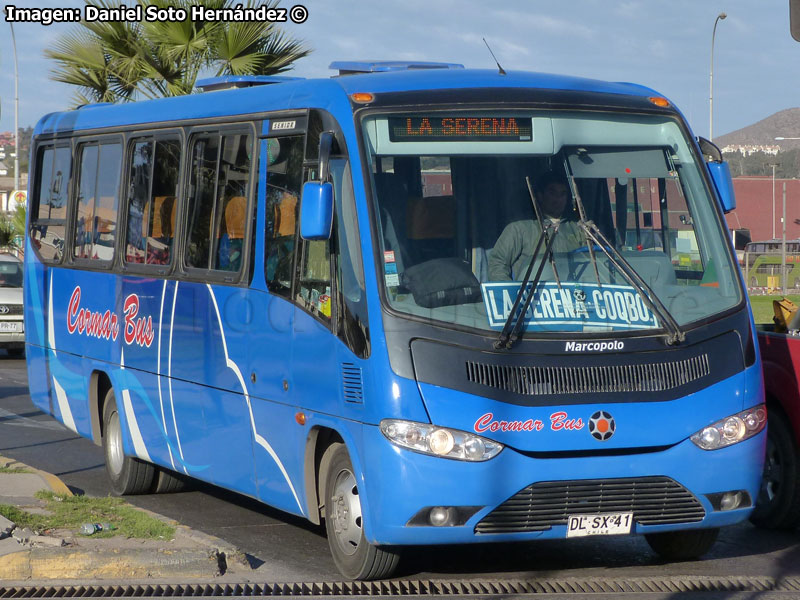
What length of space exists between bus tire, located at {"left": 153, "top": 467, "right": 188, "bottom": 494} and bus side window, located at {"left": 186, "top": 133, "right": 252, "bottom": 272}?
2.13 meters

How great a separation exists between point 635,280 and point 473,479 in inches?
55.5

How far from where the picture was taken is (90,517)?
7844 millimetres

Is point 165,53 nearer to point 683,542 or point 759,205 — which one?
point 683,542

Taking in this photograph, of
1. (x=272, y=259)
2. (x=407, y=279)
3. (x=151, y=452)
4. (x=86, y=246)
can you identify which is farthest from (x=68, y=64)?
(x=407, y=279)

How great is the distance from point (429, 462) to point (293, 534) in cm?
238

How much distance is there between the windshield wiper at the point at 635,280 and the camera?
21.4 feet

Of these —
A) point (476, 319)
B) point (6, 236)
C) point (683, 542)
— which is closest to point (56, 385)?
point (476, 319)

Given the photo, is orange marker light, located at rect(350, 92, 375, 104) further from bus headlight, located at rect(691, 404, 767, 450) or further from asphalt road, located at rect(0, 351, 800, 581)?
asphalt road, located at rect(0, 351, 800, 581)

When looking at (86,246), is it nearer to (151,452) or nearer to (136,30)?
(151,452)

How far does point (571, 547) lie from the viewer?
772 cm

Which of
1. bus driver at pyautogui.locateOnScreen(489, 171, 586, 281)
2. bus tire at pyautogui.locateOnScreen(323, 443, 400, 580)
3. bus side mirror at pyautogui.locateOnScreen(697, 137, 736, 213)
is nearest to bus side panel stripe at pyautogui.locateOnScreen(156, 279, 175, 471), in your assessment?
bus tire at pyautogui.locateOnScreen(323, 443, 400, 580)

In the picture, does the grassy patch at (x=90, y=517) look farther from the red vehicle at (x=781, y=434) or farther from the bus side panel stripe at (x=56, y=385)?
the red vehicle at (x=781, y=434)

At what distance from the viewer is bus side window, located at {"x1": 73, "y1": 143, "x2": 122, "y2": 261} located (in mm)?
10273

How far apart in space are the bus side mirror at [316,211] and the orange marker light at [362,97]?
Answer: 1.89 ft
